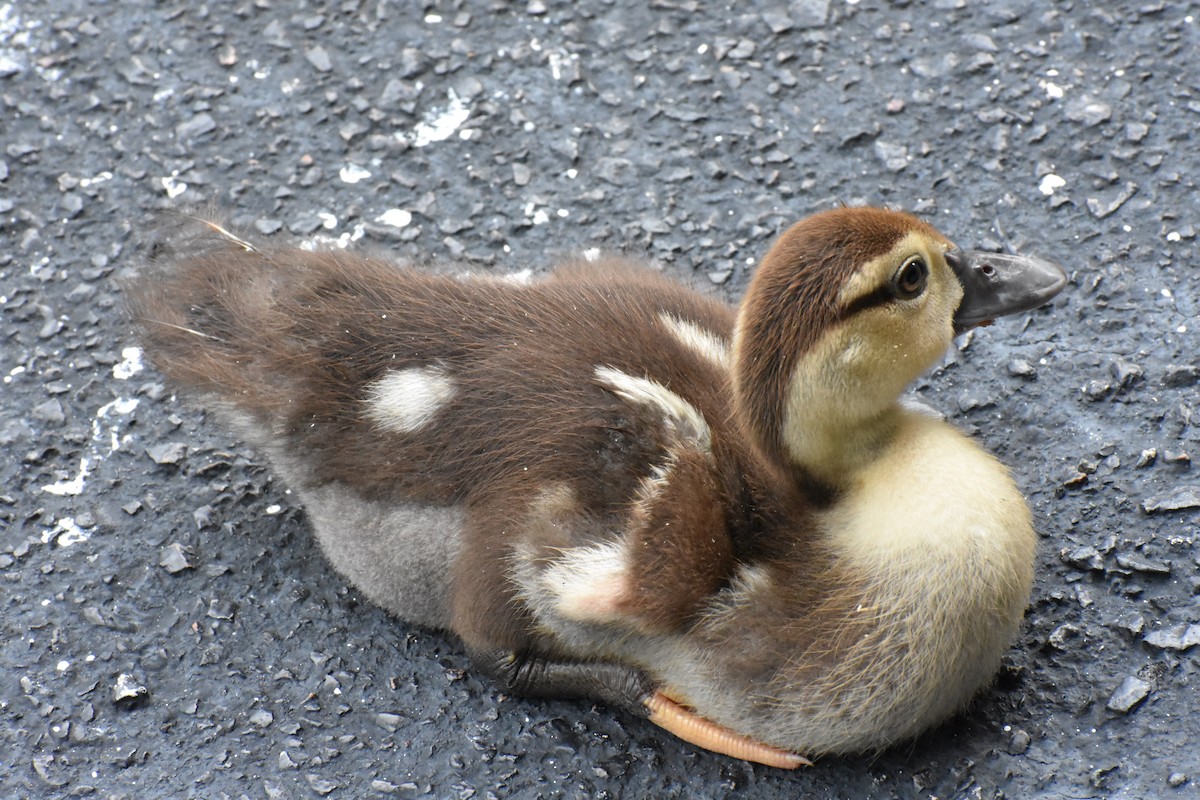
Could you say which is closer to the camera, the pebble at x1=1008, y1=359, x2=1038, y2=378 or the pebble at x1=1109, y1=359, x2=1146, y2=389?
the pebble at x1=1109, y1=359, x2=1146, y2=389

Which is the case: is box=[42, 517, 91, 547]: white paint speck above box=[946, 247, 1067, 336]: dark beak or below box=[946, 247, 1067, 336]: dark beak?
below

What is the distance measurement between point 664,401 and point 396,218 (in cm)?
171

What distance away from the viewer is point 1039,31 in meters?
4.40

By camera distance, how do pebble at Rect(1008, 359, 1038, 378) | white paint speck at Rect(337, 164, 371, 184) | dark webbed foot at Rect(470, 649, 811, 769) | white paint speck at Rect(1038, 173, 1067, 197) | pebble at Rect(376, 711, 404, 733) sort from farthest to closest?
white paint speck at Rect(337, 164, 371, 184) < white paint speck at Rect(1038, 173, 1067, 197) < pebble at Rect(1008, 359, 1038, 378) < pebble at Rect(376, 711, 404, 733) < dark webbed foot at Rect(470, 649, 811, 769)

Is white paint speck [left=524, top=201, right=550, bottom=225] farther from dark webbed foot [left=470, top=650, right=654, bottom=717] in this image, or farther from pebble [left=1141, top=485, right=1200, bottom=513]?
pebble [left=1141, top=485, right=1200, bottom=513]

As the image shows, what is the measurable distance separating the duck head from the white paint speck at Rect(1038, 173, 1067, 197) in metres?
1.35

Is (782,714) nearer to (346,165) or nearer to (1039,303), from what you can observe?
(1039,303)

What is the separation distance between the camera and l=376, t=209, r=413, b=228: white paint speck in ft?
13.8

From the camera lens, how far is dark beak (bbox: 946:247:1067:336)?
2.84m

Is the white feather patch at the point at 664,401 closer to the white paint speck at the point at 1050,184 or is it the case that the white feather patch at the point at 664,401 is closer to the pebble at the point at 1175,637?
the pebble at the point at 1175,637

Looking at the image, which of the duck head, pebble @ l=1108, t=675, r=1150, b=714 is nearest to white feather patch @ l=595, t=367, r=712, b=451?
the duck head

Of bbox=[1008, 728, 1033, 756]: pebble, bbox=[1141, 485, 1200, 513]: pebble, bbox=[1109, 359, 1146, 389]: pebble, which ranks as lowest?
bbox=[1008, 728, 1033, 756]: pebble

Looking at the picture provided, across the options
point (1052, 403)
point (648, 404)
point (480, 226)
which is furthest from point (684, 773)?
point (480, 226)

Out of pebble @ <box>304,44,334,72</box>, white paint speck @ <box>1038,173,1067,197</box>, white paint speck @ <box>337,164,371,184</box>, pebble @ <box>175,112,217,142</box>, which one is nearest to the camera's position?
white paint speck @ <box>1038,173,1067,197</box>
